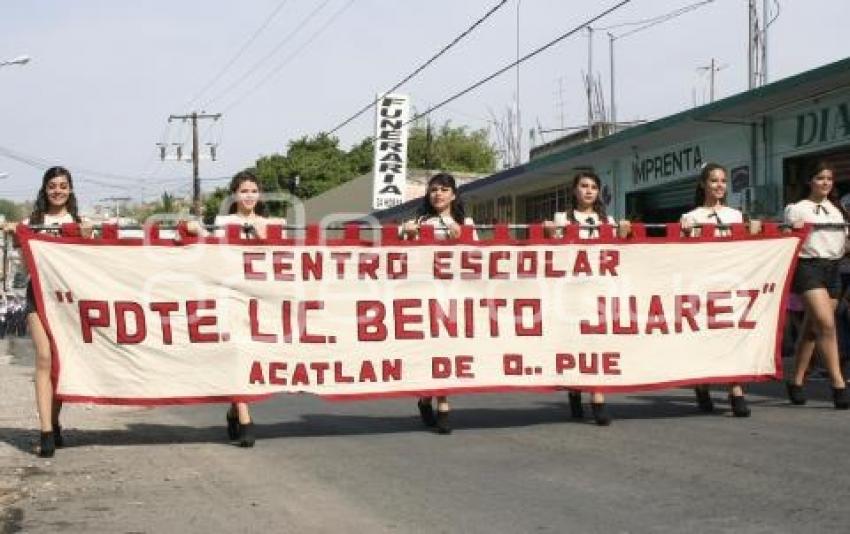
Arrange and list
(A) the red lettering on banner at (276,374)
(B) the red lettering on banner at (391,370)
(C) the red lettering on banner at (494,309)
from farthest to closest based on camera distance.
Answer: (C) the red lettering on banner at (494,309) → (B) the red lettering on banner at (391,370) → (A) the red lettering on banner at (276,374)

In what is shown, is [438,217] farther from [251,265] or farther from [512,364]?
[251,265]

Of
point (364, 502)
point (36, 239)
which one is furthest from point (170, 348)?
point (364, 502)

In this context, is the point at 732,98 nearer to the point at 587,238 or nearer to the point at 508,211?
the point at 587,238

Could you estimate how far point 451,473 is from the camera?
241 inches

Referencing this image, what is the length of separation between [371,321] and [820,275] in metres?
3.48

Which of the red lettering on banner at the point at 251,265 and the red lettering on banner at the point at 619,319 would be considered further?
the red lettering on banner at the point at 619,319

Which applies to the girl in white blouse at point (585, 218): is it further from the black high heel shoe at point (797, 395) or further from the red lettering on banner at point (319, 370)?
the red lettering on banner at point (319, 370)

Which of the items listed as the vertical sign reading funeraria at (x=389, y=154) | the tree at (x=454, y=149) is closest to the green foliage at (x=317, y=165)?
the tree at (x=454, y=149)

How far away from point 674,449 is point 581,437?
0.75m

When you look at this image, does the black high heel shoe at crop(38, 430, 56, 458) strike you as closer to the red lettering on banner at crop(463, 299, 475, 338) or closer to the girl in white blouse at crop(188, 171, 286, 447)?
the girl in white blouse at crop(188, 171, 286, 447)

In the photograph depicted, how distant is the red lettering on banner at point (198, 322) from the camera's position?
23.9 ft

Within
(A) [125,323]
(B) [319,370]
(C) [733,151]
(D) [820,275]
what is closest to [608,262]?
(D) [820,275]

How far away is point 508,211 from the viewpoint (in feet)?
93.6

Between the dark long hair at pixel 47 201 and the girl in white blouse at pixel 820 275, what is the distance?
17.3ft
